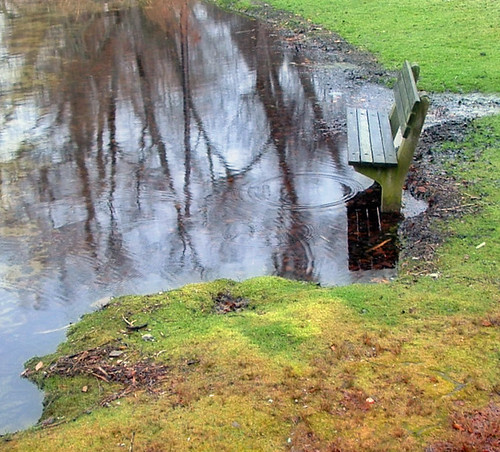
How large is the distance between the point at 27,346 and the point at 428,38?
1246 cm

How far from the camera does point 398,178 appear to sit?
738 cm

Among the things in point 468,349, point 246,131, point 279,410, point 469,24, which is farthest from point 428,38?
point 279,410

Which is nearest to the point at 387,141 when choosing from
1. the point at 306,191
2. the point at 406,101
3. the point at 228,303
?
the point at 406,101

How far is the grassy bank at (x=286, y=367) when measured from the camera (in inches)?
155

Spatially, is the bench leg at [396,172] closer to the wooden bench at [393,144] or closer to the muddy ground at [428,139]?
the wooden bench at [393,144]

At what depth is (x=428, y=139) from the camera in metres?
9.55

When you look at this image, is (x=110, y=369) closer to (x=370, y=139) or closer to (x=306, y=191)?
(x=306, y=191)

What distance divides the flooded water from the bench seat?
647 millimetres

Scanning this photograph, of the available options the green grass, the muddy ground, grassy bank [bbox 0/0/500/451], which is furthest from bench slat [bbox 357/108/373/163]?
the green grass

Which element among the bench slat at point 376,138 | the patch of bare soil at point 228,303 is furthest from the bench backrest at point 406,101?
the patch of bare soil at point 228,303

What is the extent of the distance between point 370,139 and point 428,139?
6.21 ft

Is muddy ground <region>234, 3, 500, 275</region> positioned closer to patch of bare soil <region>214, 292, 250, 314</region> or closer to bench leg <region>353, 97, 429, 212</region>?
bench leg <region>353, 97, 429, 212</region>

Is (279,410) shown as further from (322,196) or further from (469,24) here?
(469,24)

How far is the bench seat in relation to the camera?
287 inches
